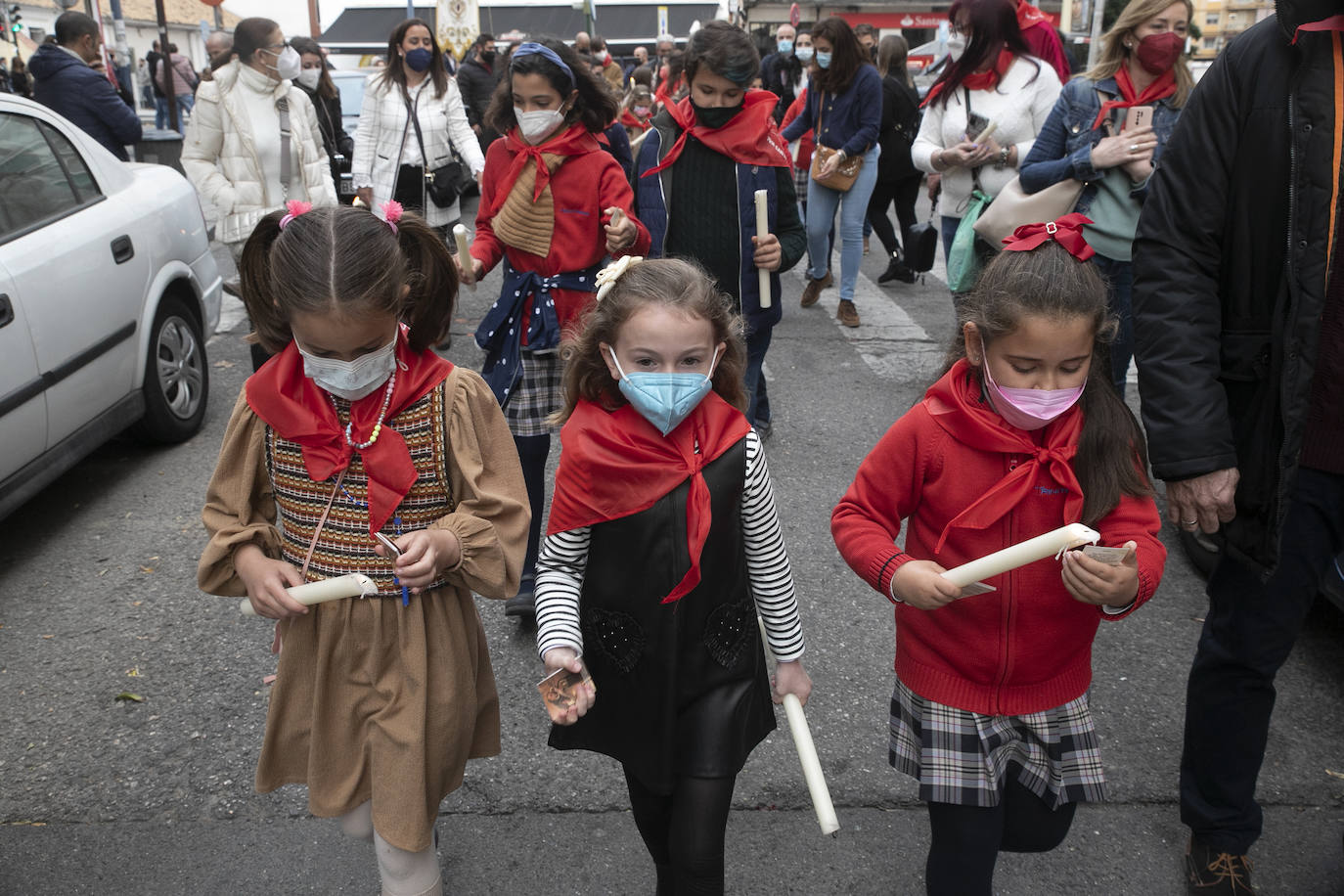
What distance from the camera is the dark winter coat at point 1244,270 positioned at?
219 centimetres

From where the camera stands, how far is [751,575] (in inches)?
90.1

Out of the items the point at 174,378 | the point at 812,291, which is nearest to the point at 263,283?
the point at 174,378

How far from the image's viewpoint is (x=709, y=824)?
219cm

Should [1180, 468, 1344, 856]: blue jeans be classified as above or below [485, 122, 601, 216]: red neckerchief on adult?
below

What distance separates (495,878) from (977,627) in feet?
4.37

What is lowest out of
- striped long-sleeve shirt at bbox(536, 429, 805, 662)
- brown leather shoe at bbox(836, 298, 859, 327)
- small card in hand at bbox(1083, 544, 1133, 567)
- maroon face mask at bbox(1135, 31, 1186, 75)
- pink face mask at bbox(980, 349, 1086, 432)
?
brown leather shoe at bbox(836, 298, 859, 327)

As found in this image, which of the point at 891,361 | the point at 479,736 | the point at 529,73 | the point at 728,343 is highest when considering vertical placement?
the point at 529,73

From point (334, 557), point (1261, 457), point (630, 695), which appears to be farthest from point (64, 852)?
point (1261, 457)

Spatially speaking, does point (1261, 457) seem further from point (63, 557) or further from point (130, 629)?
point (63, 557)

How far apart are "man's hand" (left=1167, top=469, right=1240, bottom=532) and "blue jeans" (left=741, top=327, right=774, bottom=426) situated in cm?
229

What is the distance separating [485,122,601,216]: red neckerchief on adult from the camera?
368cm

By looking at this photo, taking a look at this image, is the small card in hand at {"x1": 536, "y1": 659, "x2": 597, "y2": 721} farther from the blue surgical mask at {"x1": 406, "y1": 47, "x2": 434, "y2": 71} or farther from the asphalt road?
the blue surgical mask at {"x1": 406, "y1": 47, "x2": 434, "y2": 71}

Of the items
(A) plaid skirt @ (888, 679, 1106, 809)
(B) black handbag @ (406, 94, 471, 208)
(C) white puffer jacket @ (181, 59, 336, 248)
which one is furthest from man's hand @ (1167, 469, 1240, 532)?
(B) black handbag @ (406, 94, 471, 208)

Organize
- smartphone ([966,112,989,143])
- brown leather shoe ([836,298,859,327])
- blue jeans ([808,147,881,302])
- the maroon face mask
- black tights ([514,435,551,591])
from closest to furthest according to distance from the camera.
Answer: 1. black tights ([514,435,551,591])
2. the maroon face mask
3. smartphone ([966,112,989,143])
4. blue jeans ([808,147,881,302])
5. brown leather shoe ([836,298,859,327])
